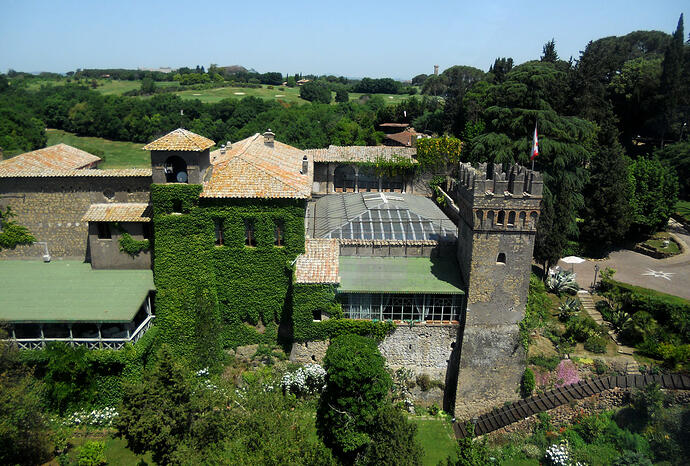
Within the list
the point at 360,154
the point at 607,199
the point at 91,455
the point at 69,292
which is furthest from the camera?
the point at 360,154

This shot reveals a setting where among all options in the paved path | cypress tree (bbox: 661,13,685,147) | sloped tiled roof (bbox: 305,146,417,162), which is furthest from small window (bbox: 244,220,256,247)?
cypress tree (bbox: 661,13,685,147)

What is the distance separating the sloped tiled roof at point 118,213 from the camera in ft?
95.5

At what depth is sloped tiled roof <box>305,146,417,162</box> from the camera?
4574 cm

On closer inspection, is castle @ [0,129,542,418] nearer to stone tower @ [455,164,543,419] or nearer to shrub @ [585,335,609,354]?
stone tower @ [455,164,543,419]

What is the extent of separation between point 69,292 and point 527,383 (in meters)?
27.4

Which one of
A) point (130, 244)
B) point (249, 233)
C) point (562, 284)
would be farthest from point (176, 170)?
point (562, 284)

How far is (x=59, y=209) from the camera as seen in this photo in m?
31.3

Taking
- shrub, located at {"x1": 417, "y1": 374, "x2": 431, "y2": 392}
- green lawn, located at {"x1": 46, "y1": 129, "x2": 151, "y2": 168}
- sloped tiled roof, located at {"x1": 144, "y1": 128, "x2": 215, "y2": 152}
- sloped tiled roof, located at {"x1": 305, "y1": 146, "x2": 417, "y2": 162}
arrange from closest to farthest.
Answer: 1. sloped tiled roof, located at {"x1": 144, "y1": 128, "x2": 215, "y2": 152}
2. shrub, located at {"x1": 417, "y1": 374, "x2": 431, "y2": 392}
3. sloped tiled roof, located at {"x1": 305, "y1": 146, "x2": 417, "y2": 162}
4. green lawn, located at {"x1": 46, "y1": 129, "x2": 151, "y2": 168}

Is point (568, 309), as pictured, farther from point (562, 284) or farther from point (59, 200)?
point (59, 200)

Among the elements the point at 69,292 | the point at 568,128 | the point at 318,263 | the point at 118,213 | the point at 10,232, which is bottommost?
the point at 69,292

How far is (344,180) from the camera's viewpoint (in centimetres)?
4697

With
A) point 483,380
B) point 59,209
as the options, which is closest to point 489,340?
point 483,380

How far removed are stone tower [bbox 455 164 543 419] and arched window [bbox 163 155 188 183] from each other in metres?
17.0

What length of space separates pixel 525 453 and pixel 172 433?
1864 cm
